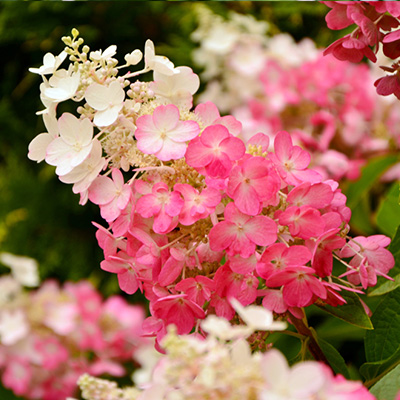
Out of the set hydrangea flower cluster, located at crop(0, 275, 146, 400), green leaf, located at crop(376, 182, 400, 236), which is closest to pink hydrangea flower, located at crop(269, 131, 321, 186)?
green leaf, located at crop(376, 182, 400, 236)

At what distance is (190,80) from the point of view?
1.22ft

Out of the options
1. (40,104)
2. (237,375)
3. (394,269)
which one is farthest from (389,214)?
(40,104)

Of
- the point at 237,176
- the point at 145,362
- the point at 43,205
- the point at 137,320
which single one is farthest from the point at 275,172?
the point at 43,205

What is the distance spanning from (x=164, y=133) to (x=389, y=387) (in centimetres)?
18

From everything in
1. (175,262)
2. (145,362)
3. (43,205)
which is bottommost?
(43,205)

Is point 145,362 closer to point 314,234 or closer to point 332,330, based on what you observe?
point 332,330

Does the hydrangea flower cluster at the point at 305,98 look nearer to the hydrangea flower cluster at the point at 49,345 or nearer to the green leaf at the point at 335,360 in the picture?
the hydrangea flower cluster at the point at 49,345

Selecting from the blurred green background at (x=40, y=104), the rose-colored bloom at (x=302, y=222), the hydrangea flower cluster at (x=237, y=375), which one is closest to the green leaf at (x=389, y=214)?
the rose-colored bloom at (x=302, y=222)

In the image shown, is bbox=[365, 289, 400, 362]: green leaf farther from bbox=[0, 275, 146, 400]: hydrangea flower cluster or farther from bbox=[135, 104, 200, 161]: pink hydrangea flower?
bbox=[0, 275, 146, 400]: hydrangea flower cluster

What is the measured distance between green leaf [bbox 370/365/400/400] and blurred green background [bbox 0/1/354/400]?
33.1 inches

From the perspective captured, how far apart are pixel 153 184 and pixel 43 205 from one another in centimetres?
90

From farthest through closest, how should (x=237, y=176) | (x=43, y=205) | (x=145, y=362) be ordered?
(x=43, y=205) → (x=145, y=362) → (x=237, y=176)

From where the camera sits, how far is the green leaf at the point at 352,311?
35 centimetres

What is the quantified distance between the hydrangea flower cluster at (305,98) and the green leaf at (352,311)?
504 mm
